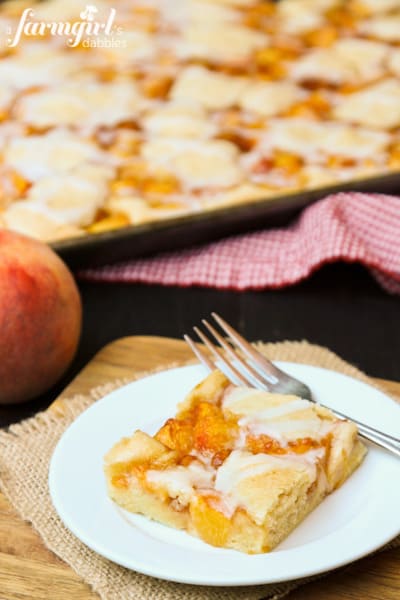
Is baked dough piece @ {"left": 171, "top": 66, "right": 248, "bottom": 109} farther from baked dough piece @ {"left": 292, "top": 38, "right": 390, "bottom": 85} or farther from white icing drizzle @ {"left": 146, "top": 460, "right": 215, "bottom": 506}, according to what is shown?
white icing drizzle @ {"left": 146, "top": 460, "right": 215, "bottom": 506}

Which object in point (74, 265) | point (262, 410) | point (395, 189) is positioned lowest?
point (74, 265)

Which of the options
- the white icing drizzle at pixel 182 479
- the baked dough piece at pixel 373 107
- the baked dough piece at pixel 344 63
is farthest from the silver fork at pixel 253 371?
the baked dough piece at pixel 344 63

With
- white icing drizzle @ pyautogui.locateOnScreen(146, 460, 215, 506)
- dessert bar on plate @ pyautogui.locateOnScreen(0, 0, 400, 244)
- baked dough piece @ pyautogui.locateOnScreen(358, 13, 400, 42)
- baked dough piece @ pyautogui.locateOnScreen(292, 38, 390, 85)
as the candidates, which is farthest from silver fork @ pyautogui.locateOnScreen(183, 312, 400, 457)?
baked dough piece @ pyautogui.locateOnScreen(358, 13, 400, 42)

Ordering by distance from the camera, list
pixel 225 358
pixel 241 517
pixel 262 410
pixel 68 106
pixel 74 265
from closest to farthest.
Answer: pixel 241 517
pixel 262 410
pixel 225 358
pixel 74 265
pixel 68 106

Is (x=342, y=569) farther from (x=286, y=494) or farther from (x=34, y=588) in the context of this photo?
(x=34, y=588)

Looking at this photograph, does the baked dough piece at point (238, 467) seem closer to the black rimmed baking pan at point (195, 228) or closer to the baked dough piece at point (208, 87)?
the black rimmed baking pan at point (195, 228)

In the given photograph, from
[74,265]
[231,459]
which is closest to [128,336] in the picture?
[74,265]

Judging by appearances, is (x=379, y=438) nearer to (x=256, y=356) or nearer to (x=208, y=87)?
(x=256, y=356)
